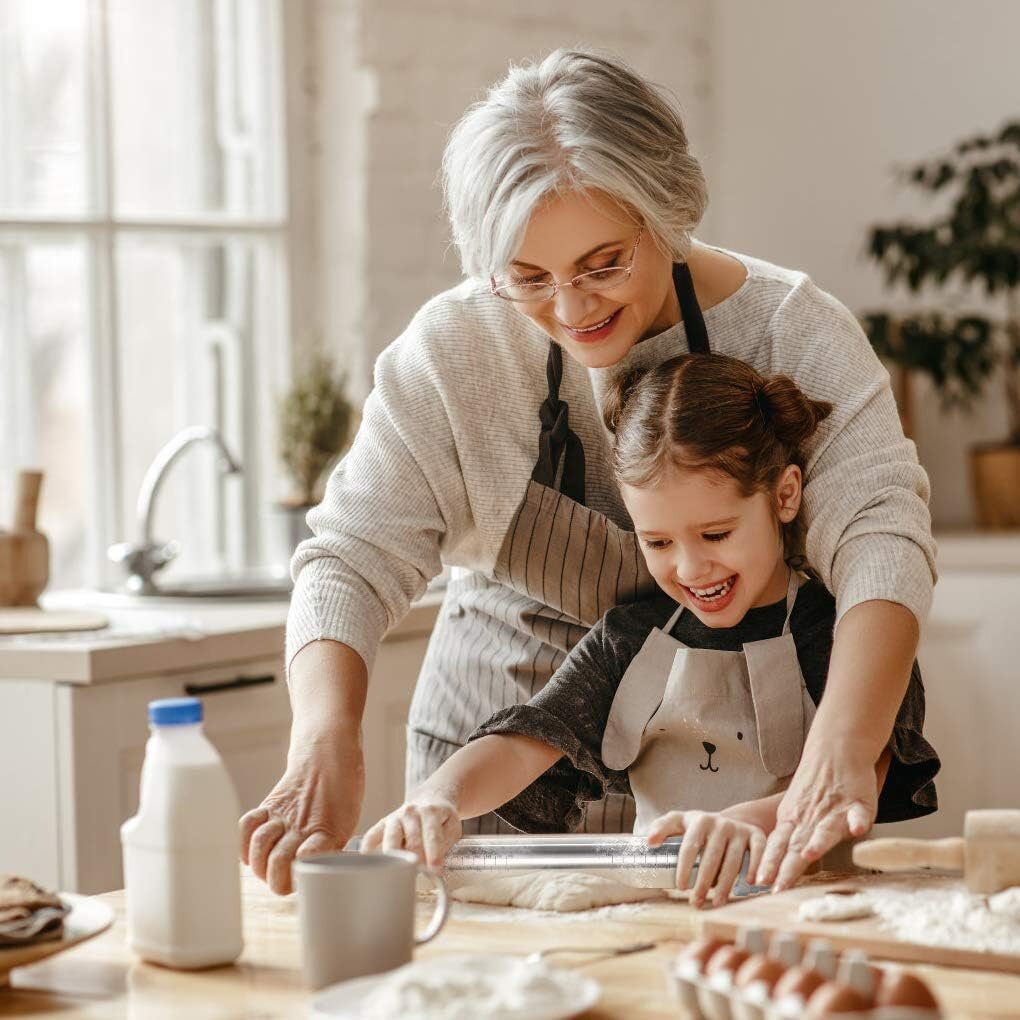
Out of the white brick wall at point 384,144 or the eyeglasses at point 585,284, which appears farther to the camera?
the white brick wall at point 384,144

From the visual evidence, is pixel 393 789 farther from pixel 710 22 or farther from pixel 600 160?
pixel 710 22

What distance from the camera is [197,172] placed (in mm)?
3469

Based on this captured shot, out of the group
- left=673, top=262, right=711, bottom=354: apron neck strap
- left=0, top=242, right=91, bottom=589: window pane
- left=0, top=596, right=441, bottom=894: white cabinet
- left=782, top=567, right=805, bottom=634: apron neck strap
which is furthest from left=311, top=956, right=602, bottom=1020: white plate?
left=0, top=242, right=91, bottom=589: window pane

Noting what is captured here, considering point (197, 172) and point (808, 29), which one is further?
point (808, 29)

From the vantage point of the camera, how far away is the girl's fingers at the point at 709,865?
132 cm

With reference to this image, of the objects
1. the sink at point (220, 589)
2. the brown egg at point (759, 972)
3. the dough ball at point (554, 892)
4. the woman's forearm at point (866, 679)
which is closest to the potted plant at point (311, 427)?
the sink at point (220, 589)

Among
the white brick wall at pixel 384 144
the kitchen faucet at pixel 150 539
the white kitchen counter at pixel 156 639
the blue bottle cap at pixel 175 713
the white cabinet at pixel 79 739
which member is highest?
the white brick wall at pixel 384 144

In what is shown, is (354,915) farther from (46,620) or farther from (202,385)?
(202,385)

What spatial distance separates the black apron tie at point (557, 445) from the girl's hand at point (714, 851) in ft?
1.75

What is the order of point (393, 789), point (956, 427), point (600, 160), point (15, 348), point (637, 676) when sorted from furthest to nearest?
point (956, 427) → point (15, 348) → point (393, 789) → point (637, 676) → point (600, 160)

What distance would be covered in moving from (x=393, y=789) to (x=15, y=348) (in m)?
1.15

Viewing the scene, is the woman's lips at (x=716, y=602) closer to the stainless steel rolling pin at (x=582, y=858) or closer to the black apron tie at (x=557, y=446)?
the black apron tie at (x=557, y=446)

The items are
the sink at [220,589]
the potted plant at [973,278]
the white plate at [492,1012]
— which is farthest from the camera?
the potted plant at [973,278]

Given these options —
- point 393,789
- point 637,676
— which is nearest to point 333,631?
point 637,676
